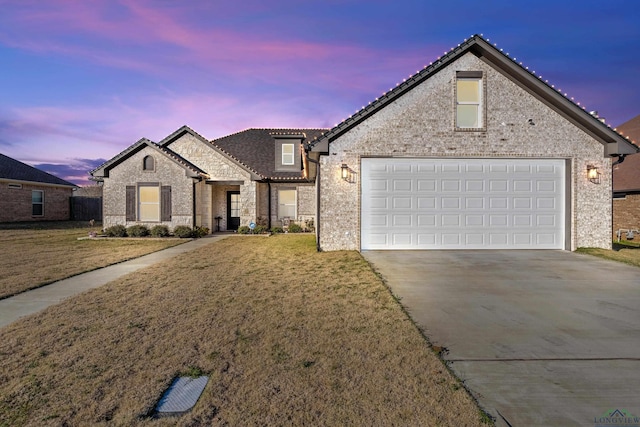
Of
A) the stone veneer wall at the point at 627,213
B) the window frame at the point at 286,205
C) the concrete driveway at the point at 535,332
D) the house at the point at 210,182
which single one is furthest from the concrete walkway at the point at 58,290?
the stone veneer wall at the point at 627,213

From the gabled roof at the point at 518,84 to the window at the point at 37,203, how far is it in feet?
85.8

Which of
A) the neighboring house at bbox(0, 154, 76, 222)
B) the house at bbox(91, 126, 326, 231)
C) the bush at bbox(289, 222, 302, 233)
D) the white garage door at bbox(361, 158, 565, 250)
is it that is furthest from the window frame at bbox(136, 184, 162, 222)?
the neighboring house at bbox(0, 154, 76, 222)

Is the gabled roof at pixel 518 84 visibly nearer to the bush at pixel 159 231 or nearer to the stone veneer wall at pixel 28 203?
the bush at pixel 159 231

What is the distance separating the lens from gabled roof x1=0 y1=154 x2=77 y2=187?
943 inches

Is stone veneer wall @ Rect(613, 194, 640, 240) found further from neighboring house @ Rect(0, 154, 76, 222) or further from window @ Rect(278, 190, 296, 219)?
neighboring house @ Rect(0, 154, 76, 222)

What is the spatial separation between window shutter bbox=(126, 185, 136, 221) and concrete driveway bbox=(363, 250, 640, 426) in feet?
45.7

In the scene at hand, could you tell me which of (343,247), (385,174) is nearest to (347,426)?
(343,247)

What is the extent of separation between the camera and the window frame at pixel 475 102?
11.2 m

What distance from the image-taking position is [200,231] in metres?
16.6

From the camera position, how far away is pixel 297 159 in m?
20.3

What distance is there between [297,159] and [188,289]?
14.7 m

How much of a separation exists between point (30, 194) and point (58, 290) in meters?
25.7

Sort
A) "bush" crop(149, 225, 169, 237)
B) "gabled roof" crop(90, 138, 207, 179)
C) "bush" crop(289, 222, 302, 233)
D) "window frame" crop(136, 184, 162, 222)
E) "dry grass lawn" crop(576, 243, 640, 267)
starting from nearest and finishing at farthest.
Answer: "dry grass lawn" crop(576, 243, 640, 267) → "bush" crop(149, 225, 169, 237) → "gabled roof" crop(90, 138, 207, 179) → "window frame" crop(136, 184, 162, 222) → "bush" crop(289, 222, 302, 233)

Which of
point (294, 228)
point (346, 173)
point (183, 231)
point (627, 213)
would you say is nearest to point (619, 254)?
point (627, 213)
